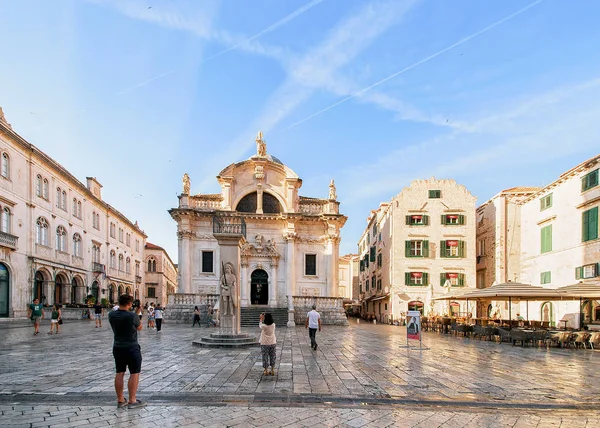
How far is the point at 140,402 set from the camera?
7.57 metres

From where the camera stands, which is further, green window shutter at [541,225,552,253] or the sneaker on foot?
green window shutter at [541,225,552,253]

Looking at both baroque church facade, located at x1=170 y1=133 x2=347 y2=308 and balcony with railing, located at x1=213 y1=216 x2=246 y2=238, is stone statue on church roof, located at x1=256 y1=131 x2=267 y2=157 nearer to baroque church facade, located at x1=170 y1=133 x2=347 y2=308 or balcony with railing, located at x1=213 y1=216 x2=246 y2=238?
baroque church facade, located at x1=170 y1=133 x2=347 y2=308

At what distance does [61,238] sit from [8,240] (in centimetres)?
902

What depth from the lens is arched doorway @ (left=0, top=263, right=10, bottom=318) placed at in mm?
30169

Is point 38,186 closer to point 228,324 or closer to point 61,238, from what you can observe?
point 61,238

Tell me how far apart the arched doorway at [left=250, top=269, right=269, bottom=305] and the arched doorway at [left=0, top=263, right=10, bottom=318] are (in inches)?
669

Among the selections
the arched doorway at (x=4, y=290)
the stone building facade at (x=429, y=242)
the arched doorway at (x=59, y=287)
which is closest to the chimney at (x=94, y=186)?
the arched doorway at (x=59, y=287)

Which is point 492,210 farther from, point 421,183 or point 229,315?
point 229,315

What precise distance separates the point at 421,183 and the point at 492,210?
642 centimetres

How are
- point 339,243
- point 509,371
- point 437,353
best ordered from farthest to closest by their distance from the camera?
point 339,243
point 437,353
point 509,371

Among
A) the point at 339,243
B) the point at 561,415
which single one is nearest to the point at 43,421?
the point at 561,415

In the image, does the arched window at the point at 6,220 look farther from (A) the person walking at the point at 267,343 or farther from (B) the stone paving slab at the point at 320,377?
(A) the person walking at the point at 267,343

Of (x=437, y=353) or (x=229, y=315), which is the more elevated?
(x=229, y=315)

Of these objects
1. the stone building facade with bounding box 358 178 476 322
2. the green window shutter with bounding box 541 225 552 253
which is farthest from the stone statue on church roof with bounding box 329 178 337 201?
the green window shutter with bounding box 541 225 552 253
